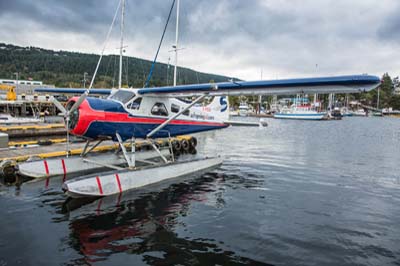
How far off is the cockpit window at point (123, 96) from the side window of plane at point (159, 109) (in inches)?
37.6

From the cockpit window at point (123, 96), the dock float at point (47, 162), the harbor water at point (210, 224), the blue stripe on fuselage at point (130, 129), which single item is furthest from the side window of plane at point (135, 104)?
the harbor water at point (210, 224)

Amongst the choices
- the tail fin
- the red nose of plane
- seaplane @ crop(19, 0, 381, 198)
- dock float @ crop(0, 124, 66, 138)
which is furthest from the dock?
the red nose of plane

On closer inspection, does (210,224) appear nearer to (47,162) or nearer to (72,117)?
(72,117)

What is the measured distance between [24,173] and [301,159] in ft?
39.4

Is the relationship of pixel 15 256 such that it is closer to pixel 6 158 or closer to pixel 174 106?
pixel 6 158

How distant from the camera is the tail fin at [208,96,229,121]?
1320cm

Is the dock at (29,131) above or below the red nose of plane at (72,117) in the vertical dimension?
below

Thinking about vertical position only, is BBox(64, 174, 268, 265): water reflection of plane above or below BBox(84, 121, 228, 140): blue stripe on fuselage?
below

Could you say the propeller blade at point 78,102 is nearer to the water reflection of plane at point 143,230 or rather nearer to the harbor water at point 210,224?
the harbor water at point 210,224

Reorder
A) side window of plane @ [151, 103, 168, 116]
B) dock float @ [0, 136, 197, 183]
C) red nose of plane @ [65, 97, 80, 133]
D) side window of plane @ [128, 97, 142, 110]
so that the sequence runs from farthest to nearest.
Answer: side window of plane @ [151, 103, 168, 116]
side window of plane @ [128, 97, 142, 110]
dock float @ [0, 136, 197, 183]
red nose of plane @ [65, 97, 80, 133]

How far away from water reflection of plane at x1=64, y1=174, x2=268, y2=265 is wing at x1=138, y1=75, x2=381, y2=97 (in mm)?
3209

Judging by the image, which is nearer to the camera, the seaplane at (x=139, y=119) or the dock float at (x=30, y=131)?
the seaplane at (x=139, y=119)

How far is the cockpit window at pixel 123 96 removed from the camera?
30.6 ft

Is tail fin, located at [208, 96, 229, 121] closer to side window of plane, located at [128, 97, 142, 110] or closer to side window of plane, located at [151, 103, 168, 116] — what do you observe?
side window of plane, located at [151, 103, 168, 116]
